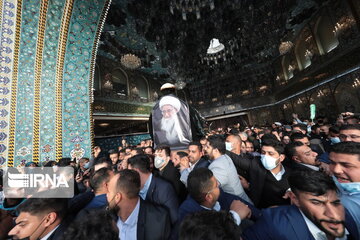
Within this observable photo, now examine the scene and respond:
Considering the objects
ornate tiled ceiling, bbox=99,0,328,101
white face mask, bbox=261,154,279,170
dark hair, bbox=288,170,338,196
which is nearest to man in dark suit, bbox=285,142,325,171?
white face mask, bbox=261,154,279,170

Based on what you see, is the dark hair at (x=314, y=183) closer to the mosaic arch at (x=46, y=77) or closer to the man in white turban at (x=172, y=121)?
the man in white turban at (x=172, y=121)

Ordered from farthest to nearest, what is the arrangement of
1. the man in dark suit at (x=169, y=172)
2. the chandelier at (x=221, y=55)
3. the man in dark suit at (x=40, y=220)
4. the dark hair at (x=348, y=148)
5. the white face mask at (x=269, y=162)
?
1. the chandelier at (x=221, y=55)
2. the man in dark suit at (x=169, y=172)
3. the white face mask at (x=269, y=162)
4. the dark hair at (x=348, y=148)
5. the man in dark suit at (x=40, y=220)

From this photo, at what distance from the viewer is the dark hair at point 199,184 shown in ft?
3.78

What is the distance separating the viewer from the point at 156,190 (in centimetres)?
157

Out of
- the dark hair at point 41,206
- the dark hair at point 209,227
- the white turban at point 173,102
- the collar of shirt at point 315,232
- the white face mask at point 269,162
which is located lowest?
the collar of shirt at point 315,232

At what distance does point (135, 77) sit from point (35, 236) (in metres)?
11.8

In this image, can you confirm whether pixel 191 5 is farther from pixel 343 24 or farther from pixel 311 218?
pixel 311 218

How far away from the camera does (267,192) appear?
1.91 metres

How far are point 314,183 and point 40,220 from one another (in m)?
1.87

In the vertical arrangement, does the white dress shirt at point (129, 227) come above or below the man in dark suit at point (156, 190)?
below

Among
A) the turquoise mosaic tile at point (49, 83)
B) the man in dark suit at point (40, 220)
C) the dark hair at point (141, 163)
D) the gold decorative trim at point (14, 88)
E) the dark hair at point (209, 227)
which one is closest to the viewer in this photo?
the dark hair at point (209, 227)

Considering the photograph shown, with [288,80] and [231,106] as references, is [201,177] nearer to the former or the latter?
[288,80]

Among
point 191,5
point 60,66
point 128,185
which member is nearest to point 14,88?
point 60,66

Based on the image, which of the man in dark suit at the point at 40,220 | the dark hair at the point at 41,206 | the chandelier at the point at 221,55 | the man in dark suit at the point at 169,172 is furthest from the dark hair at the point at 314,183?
the chandelier at the point at 221,55
